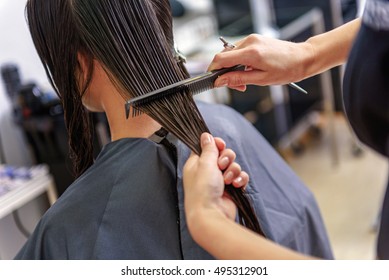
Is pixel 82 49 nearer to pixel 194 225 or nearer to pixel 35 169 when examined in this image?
pixel 194 225

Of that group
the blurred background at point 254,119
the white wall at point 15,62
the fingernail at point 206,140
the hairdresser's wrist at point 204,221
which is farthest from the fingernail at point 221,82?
the white wall at point 15,62

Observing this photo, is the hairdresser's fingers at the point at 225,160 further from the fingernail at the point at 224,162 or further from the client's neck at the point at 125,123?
the client's neck at the point at 125,123

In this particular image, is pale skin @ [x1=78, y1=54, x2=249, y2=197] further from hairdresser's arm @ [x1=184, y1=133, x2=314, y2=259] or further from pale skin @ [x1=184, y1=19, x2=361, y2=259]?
hairdresser's arm @ [x1=184, y1=133, x2=314, y2=259]

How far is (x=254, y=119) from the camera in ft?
10.2

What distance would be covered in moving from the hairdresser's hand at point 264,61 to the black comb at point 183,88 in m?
0.01

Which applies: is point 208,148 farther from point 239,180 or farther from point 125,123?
point 125,123

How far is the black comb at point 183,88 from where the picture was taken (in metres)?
0.95

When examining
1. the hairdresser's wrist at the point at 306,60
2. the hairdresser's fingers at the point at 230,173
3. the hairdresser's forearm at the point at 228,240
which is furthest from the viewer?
the hairdresser's wrist at the point at 306,60

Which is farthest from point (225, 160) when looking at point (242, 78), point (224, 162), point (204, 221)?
point (242, 78)

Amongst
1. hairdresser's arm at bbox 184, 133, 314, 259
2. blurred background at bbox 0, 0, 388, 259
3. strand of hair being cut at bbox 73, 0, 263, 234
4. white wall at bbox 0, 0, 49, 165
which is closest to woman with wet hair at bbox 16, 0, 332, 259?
strand of hair being cut at bbox 73, 0, 263, 234

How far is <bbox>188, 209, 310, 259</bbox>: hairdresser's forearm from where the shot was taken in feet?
2.39

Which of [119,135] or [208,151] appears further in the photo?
[119,135]

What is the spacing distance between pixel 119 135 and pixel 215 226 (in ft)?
1.61

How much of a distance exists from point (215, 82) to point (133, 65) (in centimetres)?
15
